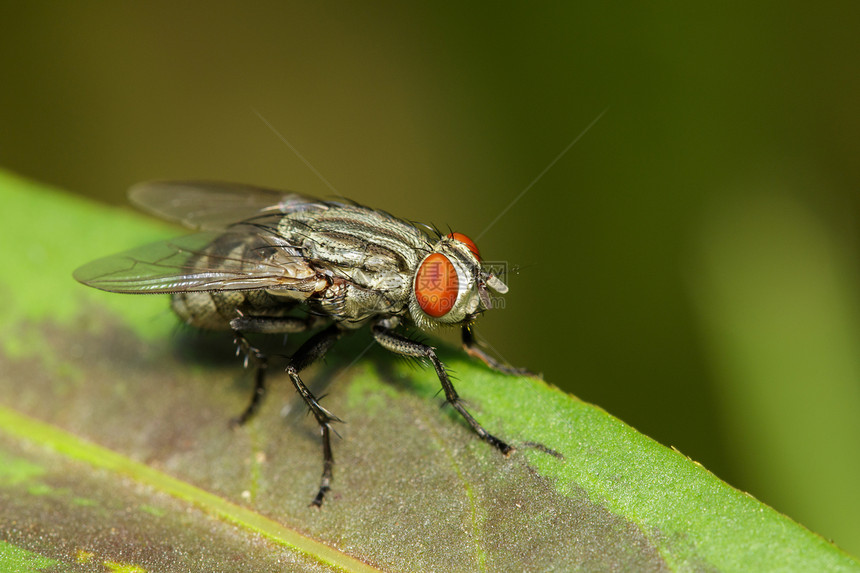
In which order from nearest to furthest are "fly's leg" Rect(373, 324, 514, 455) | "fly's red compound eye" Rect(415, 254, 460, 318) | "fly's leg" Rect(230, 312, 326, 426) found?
"fly's leg" Rect(373, 324, 514, 455)
"fly's red compound eye" Rect(415, 254, 460, 318)
"fly's leg" Rect(230, 312, 326, 426)

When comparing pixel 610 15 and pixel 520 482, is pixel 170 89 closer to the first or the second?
pixel 610 15

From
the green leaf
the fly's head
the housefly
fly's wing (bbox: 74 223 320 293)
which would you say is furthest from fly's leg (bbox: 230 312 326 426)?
the fly's head

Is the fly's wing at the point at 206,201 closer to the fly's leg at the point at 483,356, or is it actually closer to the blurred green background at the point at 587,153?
the fly's leg at the point at 483,356

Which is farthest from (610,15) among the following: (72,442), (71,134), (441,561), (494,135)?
(71,134)

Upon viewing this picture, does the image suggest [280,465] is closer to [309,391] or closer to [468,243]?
[309,391]

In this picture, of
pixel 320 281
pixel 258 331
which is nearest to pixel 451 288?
pixel 320 281

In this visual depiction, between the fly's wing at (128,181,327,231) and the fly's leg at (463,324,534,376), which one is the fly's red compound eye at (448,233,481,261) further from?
the fly's wing at (128,181,327,231)
